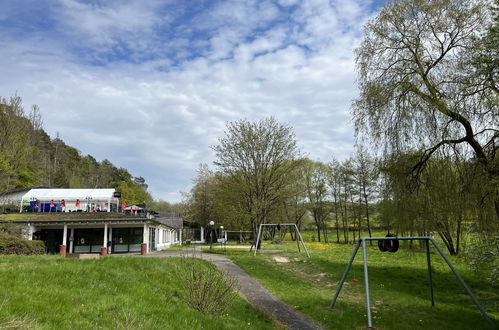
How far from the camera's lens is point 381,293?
13695 millimetres

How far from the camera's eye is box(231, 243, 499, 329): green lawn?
33.8ft

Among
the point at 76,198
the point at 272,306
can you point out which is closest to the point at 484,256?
the point at 272,306

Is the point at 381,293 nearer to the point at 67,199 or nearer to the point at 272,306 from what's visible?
the point at 272,306

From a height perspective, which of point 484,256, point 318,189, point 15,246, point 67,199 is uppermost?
point 318,189

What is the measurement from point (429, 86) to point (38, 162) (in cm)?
6355

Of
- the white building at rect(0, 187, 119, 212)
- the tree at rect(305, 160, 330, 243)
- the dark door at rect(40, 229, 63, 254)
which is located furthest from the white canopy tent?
the tree at rect(305, 160, 330, 243)

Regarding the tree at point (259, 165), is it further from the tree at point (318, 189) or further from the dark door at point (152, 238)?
the tree at point (318, 189)

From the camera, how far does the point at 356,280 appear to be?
15719 mm

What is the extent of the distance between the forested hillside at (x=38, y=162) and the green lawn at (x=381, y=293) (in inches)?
1211

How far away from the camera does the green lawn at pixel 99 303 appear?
201 inches

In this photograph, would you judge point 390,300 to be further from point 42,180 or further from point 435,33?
point 42,180

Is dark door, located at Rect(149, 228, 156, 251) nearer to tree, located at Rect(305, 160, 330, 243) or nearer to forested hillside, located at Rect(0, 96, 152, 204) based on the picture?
forested hillside, located at Rect(0, 96, 152, 204)

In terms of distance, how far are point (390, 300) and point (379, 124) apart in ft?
20.8

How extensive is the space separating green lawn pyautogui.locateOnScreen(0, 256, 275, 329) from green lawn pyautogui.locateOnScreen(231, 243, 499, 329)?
10.1ft
